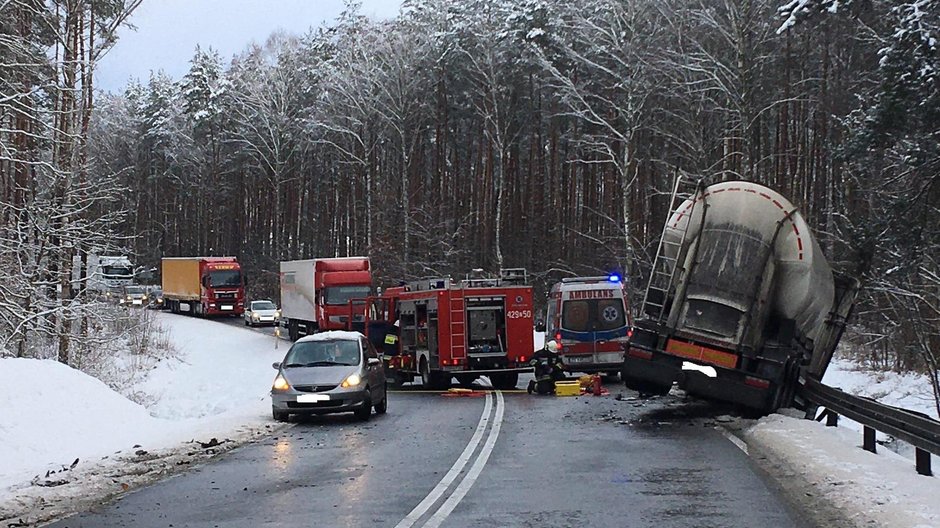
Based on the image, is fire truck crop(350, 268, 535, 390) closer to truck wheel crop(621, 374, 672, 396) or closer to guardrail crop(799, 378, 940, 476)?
truck wheel crop(621, 374, 672, 396)

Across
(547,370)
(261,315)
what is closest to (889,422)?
(547,370)

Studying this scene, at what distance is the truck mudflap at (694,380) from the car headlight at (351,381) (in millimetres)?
4787

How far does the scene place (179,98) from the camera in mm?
92688

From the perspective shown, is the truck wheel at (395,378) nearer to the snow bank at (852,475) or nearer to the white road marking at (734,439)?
the white road marking at (734,439)

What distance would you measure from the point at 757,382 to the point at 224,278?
5235cm

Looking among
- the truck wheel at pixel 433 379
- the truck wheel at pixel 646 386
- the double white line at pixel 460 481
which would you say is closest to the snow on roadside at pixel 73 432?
the double white line at pixel 460 481

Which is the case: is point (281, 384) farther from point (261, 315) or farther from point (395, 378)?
point (261, 315)

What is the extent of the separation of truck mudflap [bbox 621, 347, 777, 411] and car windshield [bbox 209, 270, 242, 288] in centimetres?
4914

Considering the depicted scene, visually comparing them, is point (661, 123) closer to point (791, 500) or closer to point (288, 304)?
point (288, 304)

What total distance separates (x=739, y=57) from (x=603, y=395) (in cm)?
1452

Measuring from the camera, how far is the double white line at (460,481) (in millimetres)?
9414

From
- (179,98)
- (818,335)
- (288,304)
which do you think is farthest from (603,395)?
(179,98)

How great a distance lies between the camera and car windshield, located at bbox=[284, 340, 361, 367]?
65.3ft

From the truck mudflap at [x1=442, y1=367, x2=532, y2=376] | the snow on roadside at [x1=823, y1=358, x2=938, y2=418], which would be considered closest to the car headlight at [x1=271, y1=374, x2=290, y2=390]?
the truck mudflap at [x1=442, y1=367, x2=532, y2=376]
